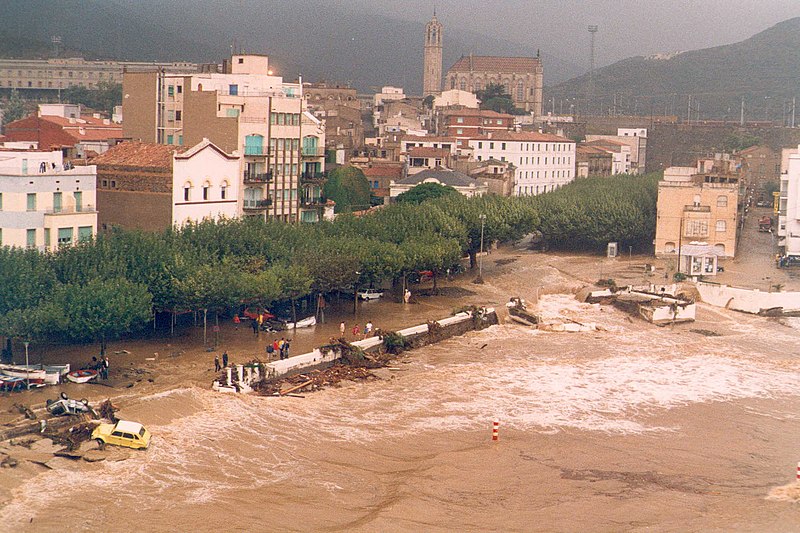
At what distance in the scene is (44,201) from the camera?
115 ft

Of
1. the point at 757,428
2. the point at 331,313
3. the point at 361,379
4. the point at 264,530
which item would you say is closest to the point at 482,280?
the point at 331,313

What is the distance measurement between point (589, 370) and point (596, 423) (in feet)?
19.4

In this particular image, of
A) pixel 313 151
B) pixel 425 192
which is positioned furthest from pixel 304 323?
pixel 425 192

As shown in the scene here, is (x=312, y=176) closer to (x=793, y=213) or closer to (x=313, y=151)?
(x=313, y=151)

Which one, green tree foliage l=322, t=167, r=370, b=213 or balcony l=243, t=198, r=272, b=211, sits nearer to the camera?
balcony l=243, t=198, r=272, b=211

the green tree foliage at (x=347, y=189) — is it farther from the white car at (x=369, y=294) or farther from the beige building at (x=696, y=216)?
the white car at (x=369, y=294)

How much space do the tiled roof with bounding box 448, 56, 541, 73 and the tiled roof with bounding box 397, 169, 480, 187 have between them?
8686 centimetres

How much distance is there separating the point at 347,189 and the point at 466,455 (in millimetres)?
38737

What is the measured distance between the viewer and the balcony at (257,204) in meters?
44.3

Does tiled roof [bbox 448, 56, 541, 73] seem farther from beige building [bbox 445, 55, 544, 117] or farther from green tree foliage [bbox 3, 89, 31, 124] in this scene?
green tree foliage [bbox 3, 89, 31, 124]

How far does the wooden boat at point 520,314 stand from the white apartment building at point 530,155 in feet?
128

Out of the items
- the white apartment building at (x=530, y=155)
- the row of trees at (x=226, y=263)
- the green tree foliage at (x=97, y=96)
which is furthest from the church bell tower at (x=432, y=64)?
the row of trees at (x=226, y=263)

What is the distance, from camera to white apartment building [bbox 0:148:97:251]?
112 ft

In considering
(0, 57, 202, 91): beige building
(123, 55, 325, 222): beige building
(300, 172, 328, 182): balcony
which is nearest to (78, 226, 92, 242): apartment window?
(123, 55, 325, 222): beige building
